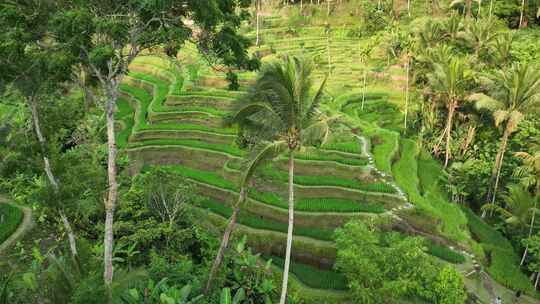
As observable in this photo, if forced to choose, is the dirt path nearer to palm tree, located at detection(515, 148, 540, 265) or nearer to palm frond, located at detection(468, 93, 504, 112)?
palm tree, located at detection(515, 148, 540, 265)

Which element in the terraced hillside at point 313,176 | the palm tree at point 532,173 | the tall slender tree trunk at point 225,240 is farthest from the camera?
the palm tree at point 532,173

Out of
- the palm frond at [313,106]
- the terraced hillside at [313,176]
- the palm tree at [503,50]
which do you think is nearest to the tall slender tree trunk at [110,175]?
the terraced hillside at [313,176]

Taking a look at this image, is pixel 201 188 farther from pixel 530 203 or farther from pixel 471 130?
pixel 471 130

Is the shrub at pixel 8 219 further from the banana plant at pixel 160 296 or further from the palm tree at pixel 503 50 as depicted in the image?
the palm tree at pixel 503 50

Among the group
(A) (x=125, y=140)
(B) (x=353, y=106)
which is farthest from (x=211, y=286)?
(B) (x=353, y=106)

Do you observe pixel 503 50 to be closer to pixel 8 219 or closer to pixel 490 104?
pixel 490 104

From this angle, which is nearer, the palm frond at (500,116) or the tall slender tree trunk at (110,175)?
the tall slender tree trunk at (110,175)
